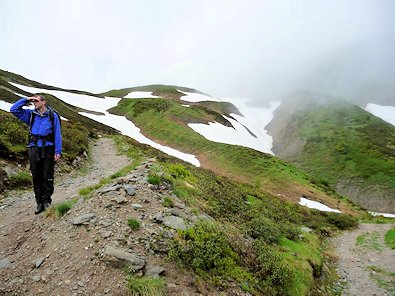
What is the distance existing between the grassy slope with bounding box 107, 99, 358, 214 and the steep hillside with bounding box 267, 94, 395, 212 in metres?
10.6

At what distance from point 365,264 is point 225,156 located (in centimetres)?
→ 3489

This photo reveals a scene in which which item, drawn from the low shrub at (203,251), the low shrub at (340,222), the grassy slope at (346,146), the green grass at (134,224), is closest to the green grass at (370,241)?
the low shrub at (340,222)

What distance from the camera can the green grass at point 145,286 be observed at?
6636 mm

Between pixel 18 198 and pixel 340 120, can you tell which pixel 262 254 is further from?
pixel 340 120

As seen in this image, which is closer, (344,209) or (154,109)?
(344,209)

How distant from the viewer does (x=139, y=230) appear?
8.73 m

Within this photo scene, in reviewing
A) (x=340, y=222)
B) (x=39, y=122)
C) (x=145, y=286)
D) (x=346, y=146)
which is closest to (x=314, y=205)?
(x=340, y=222)

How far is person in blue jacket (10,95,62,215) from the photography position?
10.1m

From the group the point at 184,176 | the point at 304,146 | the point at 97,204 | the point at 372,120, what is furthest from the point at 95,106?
the point at 372,120

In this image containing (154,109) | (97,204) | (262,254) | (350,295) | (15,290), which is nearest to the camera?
(15,290)

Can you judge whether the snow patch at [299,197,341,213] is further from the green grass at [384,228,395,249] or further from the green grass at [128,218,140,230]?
the green grass at [128,218,140,230]

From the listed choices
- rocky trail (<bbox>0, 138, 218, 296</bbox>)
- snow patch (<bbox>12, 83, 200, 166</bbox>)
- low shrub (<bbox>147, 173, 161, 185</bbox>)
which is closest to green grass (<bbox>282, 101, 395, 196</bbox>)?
snow patch (<bbox>12, 83, 200, 166</bbox>)

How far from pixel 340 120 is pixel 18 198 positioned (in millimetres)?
102361

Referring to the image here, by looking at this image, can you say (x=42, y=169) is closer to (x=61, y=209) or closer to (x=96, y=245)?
(x=61, y=209)
